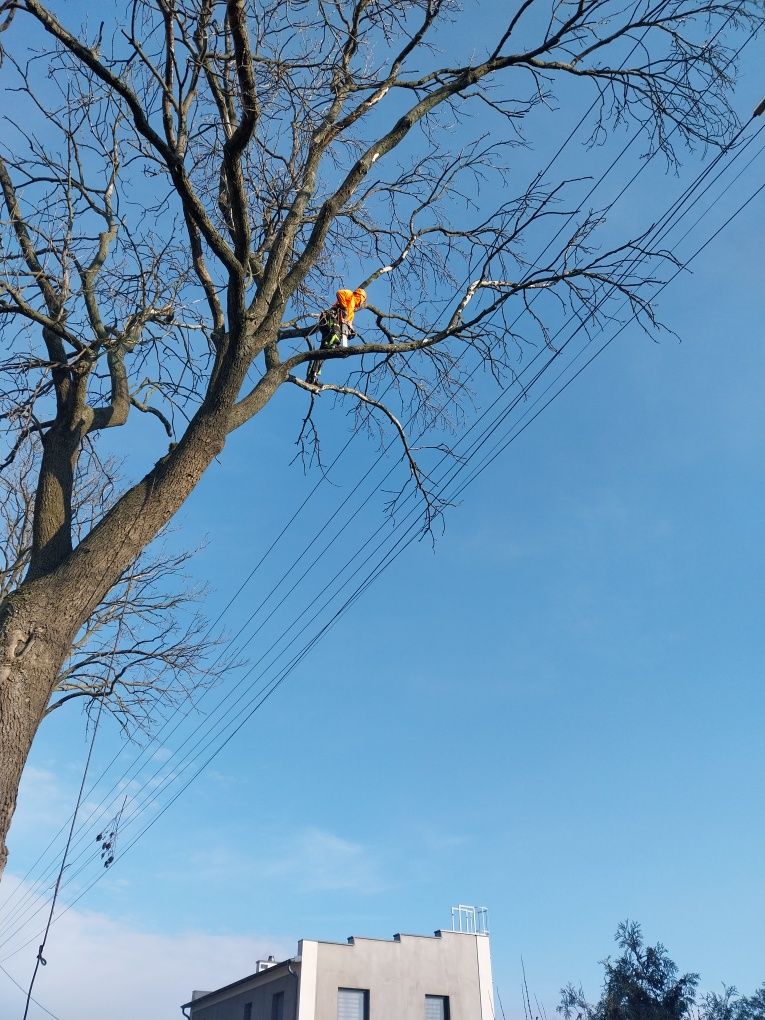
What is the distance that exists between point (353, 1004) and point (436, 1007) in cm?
233

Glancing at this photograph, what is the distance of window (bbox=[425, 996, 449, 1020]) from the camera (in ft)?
77.4

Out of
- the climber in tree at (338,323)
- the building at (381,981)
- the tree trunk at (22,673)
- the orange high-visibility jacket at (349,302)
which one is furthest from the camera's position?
the building at (381,981)

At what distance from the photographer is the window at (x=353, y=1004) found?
22.7 meters

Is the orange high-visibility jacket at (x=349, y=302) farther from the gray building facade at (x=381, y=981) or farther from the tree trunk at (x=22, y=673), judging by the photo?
the gray building facade at (x=381, y=981)

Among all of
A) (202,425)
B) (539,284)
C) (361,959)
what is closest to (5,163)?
(202,425)

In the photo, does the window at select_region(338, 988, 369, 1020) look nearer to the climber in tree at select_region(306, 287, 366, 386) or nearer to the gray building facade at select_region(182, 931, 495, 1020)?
the gray building facade at select_region(182, 931, 495, 1020)

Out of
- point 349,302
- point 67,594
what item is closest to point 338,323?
point 349,302

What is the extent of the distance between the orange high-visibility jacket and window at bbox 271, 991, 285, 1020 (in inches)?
846

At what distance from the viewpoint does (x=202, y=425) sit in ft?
16.5

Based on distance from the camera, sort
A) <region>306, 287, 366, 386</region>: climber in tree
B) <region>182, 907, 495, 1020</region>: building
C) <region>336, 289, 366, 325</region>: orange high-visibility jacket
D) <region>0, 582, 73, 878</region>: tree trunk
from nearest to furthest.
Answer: <region>0, 582, 73, 878</region>: tree trunk, <region>306, 287, 366, 386</region>: climber in tree, <region>336, 289, 366, 325</region>: orange high-visibility jacket, <region>182, 907, 495, 1020</region>: building

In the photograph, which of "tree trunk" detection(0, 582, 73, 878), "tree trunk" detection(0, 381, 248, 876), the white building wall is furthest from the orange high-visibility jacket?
the white building wall

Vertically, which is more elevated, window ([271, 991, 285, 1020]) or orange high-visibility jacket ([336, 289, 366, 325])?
window ([271, 991, 285, 1020])

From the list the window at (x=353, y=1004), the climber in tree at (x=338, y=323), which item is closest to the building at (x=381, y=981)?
the window at (x=353, y=1004)

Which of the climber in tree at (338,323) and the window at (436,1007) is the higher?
the window at (436,1007)
